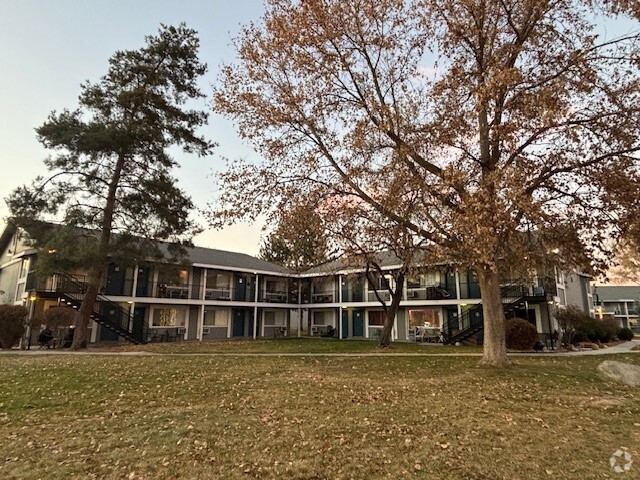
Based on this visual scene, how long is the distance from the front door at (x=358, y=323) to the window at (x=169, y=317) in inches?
531

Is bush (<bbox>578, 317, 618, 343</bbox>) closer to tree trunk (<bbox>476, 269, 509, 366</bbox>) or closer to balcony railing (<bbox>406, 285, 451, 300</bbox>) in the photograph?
balcony railing (<bbox>406, 285, 451, 300</bbox>)

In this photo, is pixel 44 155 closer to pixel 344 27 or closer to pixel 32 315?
pixel 32 315

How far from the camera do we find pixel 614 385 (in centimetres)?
1017

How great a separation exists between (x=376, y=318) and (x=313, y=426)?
28.3 m

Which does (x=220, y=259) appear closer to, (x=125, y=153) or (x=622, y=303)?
(x=125, y=153)

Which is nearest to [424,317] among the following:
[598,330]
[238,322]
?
[598,330]

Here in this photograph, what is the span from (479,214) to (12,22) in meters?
17.0

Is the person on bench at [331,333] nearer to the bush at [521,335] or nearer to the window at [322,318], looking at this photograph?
the window at [322,318]

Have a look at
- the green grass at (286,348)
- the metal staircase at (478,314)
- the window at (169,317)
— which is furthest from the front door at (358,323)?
the window at (169,317)

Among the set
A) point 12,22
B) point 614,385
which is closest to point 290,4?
point 12,22

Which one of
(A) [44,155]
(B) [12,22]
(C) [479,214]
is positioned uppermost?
(B) [12,22]

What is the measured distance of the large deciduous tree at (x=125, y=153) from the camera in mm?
19781

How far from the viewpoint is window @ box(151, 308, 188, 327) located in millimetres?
29406

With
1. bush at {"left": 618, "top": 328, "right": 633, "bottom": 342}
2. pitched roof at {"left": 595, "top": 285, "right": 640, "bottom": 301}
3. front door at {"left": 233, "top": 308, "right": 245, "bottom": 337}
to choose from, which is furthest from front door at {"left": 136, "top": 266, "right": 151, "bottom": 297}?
pitched roof at {"left": 595, "top": 285, "right": 640, "bottom": 301}
